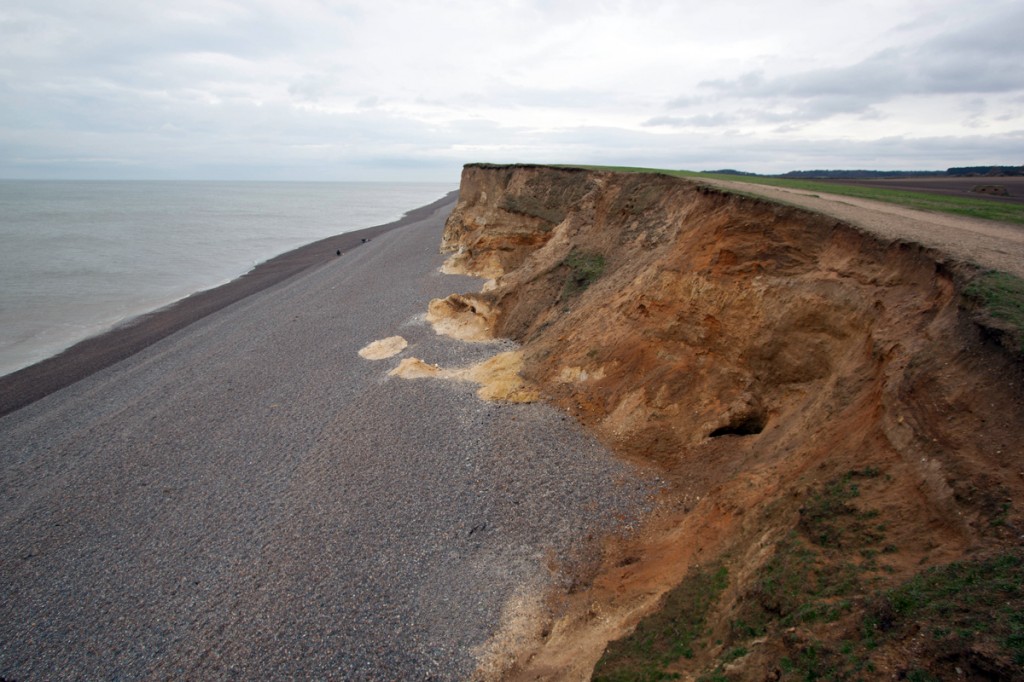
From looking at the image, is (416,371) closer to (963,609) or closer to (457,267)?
(457,267)

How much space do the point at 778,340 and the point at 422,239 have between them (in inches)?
1471

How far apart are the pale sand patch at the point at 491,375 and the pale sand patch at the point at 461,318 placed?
2506 mm

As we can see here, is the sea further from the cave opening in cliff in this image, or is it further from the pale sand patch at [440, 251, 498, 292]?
the cave opening in cliff

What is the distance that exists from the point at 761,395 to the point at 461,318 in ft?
41.3

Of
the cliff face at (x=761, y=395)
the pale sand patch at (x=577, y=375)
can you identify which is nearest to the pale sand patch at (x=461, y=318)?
the cliff face at (x=761, y=395)

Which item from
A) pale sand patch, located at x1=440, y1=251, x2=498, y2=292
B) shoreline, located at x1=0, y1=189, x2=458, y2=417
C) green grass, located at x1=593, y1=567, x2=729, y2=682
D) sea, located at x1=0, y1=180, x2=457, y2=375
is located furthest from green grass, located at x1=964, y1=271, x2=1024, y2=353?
sea, located at x1=0, y1=180, x2=457, y2=375

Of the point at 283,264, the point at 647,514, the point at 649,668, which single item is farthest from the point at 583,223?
the point at 283,264

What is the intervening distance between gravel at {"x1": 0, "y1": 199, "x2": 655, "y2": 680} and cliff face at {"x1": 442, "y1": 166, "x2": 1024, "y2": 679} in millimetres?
1279

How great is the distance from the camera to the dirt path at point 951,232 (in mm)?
8906

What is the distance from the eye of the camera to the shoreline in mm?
21078

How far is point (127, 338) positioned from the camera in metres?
26.9

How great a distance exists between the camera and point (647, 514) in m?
10.5

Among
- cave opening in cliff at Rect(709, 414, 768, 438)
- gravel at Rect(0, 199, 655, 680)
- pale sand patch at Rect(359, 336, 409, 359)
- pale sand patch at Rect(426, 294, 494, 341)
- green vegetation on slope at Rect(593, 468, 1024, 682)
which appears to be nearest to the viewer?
green vegetation on slope at Rect(593, 468, 1024, 682)

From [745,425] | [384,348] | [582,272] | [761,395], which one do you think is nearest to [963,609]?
[745,425]
